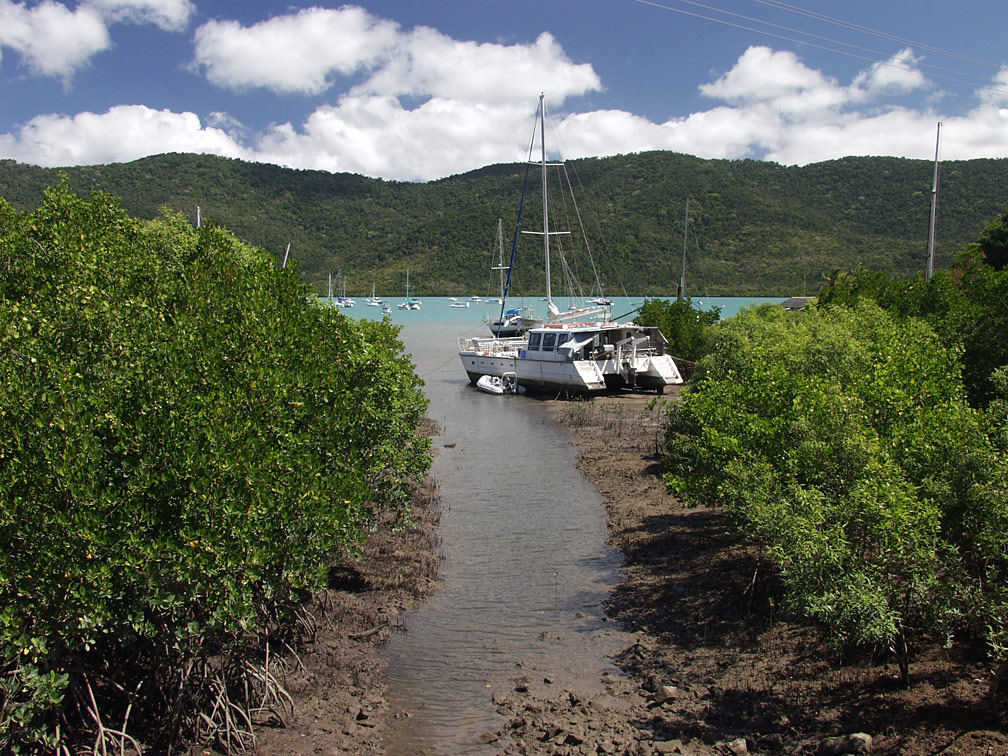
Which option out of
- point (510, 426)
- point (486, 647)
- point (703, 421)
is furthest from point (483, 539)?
point (510, 426)

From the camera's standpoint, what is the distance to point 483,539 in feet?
58.8

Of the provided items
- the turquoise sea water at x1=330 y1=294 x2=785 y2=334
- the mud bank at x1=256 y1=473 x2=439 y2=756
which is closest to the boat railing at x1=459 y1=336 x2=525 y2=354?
the mud bank at x1=256 y1=473 x2=439 y2=756

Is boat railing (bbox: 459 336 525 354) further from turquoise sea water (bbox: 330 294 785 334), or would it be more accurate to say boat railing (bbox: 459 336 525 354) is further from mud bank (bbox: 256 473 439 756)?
turquoise sea water (bbox: 330 294 785 334)

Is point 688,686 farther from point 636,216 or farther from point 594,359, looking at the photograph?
point 636,216

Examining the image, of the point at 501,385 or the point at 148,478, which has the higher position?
the point at 148,478

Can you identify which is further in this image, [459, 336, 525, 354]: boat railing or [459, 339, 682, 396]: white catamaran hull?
[459, 336, 525, 354]: boat railing

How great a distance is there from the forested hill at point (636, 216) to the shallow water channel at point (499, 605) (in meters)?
91.7

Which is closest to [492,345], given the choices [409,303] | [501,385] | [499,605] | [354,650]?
[501,385]

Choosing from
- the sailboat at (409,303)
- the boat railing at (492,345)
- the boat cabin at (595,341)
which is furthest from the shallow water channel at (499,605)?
the sailboat at (409,303)

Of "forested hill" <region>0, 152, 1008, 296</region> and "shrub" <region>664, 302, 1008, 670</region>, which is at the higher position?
"forested hill" <region>0, 152, 1008, 296</region>

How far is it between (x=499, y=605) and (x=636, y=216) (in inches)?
5170

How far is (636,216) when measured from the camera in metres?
139

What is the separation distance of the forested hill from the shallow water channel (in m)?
91.7

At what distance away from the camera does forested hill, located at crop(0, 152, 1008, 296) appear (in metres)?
118
